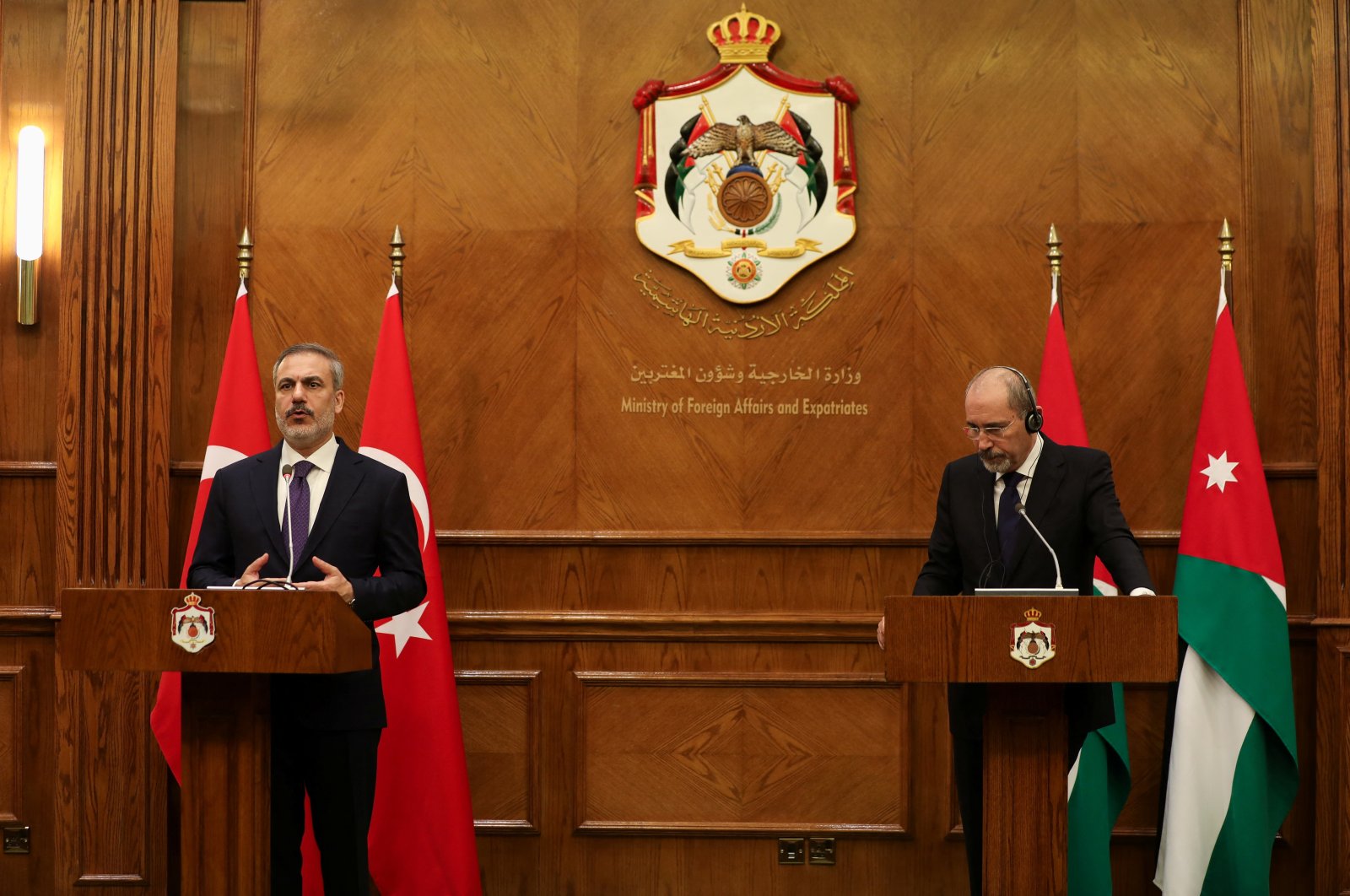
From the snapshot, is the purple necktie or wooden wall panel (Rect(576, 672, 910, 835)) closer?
the purple necktie

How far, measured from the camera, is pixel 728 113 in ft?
15.1

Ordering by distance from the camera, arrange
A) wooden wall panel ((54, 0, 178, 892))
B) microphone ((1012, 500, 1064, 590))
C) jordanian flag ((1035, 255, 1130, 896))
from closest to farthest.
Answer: microphone ((1012, 500, 1064, 590))
jordanian flag ((1035, 255, 1130, 896))
wooden wall panel ((54, 0, 178, 892))

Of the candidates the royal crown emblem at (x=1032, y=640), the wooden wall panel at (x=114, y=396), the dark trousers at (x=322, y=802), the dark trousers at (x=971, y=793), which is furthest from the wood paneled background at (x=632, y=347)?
the royal crown emblem at (x=1032, y=640)

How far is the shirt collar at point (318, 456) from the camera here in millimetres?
3361

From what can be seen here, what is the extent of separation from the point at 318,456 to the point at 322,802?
2.93ft

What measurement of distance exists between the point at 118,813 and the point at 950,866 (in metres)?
2.91

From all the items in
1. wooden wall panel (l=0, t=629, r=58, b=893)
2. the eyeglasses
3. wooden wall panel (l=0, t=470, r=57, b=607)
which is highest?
the eyeglasses

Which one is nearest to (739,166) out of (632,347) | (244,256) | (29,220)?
(632,347)

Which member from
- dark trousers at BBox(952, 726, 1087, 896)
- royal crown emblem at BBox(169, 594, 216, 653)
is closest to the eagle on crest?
dark trousers at BBox(952, 726, 1087, 896)

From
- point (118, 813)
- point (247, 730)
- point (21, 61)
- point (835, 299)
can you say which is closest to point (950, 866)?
point (835, 299)

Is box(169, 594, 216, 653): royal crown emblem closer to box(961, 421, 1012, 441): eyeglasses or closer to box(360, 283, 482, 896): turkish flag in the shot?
box(360, 283, 482, 896): turkish flag

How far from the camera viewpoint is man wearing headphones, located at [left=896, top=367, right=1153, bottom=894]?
127 inches

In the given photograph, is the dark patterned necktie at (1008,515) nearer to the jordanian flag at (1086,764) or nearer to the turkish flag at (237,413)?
the jordanian flag at (1086,764)

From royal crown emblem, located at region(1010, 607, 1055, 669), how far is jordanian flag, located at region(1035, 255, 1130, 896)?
4.63 feet
